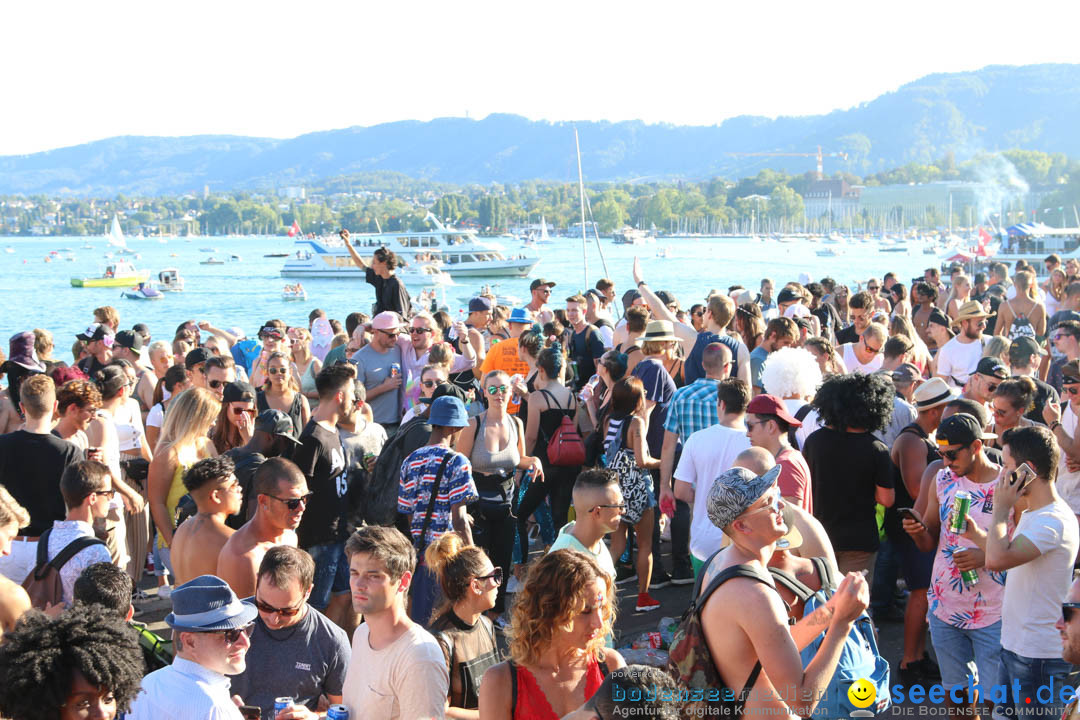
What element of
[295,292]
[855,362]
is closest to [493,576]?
[855,362]

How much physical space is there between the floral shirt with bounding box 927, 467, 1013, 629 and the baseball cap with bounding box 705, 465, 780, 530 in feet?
5.14

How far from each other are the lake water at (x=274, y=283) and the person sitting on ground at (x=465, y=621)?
24466 millimetres

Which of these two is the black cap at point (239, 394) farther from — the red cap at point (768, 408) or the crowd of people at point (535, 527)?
the red cap at point (768, 408)

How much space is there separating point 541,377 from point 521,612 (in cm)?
370

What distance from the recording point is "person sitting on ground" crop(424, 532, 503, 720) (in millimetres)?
3459

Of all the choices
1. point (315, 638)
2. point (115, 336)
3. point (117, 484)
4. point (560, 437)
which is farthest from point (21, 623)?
point (115, 336)

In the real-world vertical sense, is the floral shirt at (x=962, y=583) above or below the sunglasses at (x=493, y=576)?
below

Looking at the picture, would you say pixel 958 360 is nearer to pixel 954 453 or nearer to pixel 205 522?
pixel 954 453

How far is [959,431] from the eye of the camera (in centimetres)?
407

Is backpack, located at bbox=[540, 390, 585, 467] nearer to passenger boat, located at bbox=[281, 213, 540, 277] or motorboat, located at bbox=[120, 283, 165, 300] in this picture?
passenger boat, located at bbox=[281, 213, 540, 277]

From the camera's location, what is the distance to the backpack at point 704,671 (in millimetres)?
2693

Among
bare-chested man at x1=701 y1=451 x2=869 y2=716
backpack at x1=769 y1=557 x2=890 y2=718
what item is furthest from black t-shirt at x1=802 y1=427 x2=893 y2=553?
bare-chested man at x1=701 y1=451 x2=869 y2=716

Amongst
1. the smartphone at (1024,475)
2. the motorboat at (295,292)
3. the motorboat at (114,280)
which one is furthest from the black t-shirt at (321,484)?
the motorboat at (114,280)

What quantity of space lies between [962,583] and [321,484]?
315 centimetres
